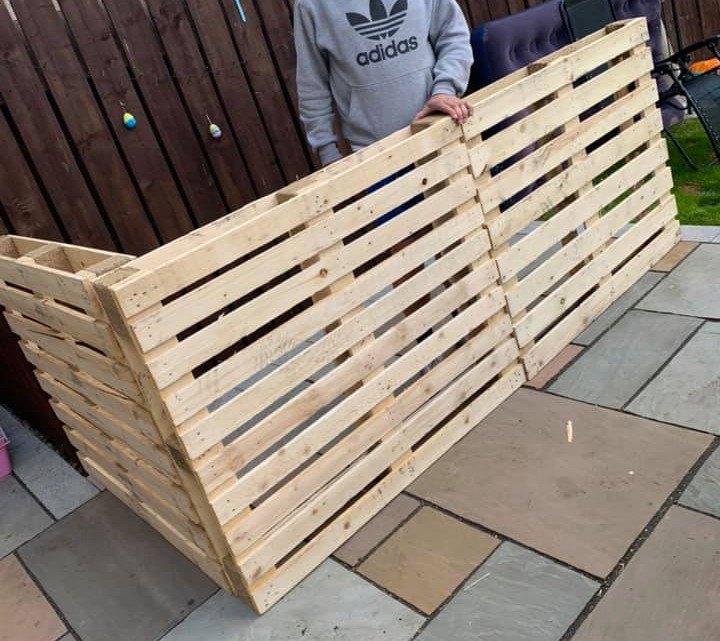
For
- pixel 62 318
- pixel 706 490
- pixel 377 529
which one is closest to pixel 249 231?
pixel 62 318

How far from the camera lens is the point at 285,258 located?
2260mm

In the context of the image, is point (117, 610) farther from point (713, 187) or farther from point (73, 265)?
point (713, 187)

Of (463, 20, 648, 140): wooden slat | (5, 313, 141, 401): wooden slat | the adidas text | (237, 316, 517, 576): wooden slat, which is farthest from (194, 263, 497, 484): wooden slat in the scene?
the adidas text

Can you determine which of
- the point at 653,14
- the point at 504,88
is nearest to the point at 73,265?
the point at 504,88

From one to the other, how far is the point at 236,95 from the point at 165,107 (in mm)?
411

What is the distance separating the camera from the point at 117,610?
2.56 meters

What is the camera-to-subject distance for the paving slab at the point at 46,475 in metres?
3.26

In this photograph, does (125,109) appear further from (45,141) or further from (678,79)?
(678,79)

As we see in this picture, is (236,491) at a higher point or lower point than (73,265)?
lower

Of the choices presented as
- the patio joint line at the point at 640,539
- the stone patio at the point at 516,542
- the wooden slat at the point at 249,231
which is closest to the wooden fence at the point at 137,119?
the stone patio at the point at 516,542

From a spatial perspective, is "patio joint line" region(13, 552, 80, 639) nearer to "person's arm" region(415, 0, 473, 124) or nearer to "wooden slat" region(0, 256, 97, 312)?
"wooden slat" region(0, 256, 97, 312)

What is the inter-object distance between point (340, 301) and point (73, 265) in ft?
3.05

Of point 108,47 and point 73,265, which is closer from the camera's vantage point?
point 73,265

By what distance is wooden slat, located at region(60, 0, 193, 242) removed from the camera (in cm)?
343
